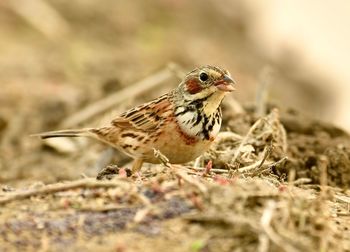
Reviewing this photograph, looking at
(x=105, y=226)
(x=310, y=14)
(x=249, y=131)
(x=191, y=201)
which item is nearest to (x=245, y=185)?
(x=191, y=201)

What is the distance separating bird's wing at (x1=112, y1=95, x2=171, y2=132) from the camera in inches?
269

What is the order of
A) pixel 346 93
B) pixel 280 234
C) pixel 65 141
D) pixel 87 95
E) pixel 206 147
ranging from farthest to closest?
pixel 346 93 < pixel 87 95 < pixel 65 141 < pixel 206 147 < pixel 280 234

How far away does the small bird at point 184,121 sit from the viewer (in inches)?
258

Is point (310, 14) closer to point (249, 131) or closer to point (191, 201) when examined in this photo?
point (249, 131)

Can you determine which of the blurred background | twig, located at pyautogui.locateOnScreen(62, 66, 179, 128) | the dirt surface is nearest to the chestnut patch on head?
the dirt surface

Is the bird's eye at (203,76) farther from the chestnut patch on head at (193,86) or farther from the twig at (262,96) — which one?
the twig at (262,96)

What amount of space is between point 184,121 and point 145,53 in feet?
22.3

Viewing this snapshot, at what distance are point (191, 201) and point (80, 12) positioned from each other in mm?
9943

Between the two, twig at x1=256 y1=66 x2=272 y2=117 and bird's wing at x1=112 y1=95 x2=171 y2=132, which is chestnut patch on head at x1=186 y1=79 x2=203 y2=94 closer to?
bird's wing at x1=112 y1=95 x2=171 y2=132

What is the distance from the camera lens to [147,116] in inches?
275

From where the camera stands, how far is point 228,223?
15.7 feet

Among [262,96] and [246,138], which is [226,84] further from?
[262,96]

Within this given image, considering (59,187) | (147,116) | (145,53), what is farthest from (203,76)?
(145,53)

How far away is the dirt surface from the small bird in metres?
0.21
